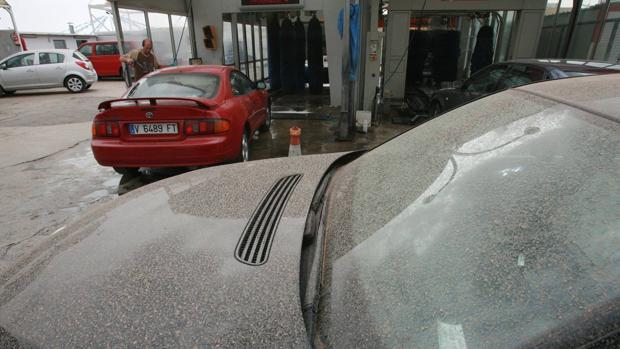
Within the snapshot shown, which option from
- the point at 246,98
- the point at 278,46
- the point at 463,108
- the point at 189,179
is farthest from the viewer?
the point at 278,46

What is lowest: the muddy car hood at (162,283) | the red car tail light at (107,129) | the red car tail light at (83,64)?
the red car tail light at (107,129)

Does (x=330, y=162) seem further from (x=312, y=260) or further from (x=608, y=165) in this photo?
(x=608, y=165)

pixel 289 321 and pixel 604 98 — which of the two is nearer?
pixel 289 321

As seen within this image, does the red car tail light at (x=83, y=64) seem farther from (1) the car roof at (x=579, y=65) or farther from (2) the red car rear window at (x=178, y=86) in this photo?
(1) the car roof at (x=579, y=65)

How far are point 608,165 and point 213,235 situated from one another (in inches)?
51.7

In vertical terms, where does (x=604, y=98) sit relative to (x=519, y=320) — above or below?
above

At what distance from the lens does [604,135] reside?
1.04 metres

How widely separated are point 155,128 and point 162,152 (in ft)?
0.98

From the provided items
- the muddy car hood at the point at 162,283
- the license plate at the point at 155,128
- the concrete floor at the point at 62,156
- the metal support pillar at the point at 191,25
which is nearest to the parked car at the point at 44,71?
the concrete floor at the point at 62,156

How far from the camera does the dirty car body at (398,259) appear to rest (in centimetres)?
81

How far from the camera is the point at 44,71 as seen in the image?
13.1 meters

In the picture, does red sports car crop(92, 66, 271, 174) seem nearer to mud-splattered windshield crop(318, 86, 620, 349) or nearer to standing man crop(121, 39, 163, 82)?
mud-splattered windshield crop(318, 86, 620, 349)

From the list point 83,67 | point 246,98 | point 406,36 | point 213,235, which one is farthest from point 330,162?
point 83,67

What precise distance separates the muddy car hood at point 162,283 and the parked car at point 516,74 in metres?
3.53
